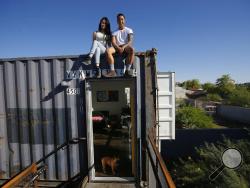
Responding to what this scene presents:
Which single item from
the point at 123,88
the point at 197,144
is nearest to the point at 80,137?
the point at 197,144

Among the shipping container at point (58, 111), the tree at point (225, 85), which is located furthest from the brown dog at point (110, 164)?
the tree at point (225, 85)

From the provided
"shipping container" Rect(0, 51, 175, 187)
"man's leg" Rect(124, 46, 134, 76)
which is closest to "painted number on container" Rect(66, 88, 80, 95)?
"shipping container" Rect(0, 51, 175, 187)

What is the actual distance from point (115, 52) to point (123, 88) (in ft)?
27.8

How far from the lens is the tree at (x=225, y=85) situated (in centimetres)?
3702

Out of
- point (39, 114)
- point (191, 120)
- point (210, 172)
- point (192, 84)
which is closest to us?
point (39, 114)

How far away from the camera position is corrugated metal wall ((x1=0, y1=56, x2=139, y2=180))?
4.30m

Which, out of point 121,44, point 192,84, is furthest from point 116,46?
point 192,84

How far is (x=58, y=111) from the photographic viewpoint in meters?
4.34

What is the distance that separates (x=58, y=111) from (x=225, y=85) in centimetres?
4051

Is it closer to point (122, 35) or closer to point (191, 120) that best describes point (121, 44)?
point (122, 35)

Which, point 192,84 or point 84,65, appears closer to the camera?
point 84,65

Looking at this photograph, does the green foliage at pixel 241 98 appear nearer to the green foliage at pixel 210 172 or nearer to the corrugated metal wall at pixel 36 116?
the green foliage at pixel 210 172

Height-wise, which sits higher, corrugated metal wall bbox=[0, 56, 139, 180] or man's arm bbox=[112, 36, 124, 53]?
man's arm bbox=[112, 36, 124, 53]

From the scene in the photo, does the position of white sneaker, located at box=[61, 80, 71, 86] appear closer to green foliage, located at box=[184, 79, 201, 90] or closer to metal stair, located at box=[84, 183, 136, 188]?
metal stair, located at box=[84, 183, 136, 188]
